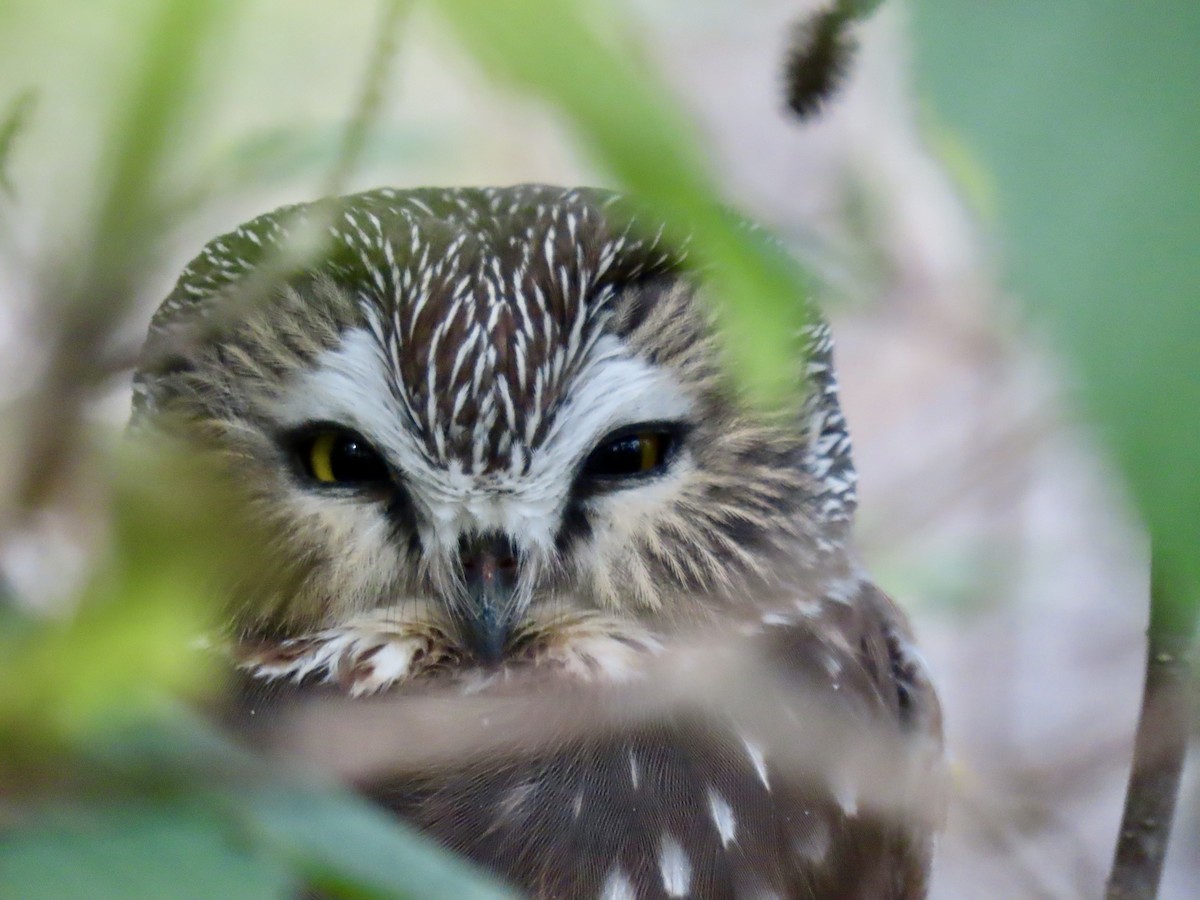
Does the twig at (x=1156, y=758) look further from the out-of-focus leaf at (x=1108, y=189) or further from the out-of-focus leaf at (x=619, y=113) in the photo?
the out-of-focus leaf at (x=1108, y=189)

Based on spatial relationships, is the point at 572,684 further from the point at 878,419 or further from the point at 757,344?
the point at 878,419

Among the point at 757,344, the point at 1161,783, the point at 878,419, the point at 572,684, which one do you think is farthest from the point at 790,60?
the point at 878,419

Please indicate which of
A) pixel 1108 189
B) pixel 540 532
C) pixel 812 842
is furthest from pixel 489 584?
pixel 1108 189

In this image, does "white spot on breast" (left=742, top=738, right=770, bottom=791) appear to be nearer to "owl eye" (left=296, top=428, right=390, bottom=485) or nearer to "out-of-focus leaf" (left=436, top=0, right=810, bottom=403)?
"owl eye" (left=296, top=428, right=390, bottom=485)

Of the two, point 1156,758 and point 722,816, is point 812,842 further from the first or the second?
point 1156,758

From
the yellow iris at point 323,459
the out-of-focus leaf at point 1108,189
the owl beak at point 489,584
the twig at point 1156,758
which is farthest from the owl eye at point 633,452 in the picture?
the out-of-focus leaf at point 1108,189

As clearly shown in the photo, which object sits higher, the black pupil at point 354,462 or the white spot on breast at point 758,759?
the black pupil at point 354,462
